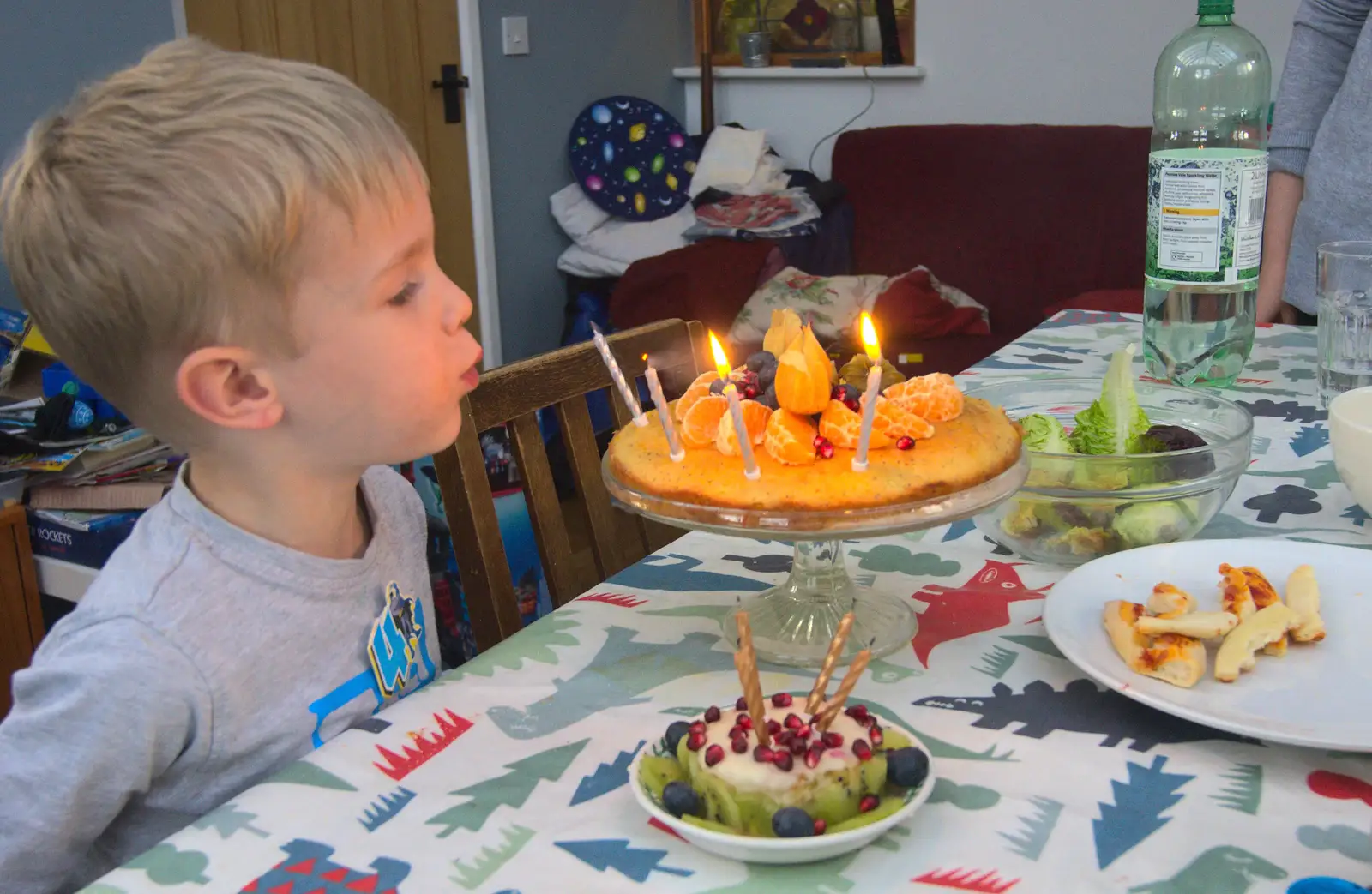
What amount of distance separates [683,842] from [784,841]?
78 mm

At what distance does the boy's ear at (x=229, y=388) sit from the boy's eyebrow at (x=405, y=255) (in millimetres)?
108

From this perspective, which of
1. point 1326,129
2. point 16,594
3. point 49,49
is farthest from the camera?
point 49,49

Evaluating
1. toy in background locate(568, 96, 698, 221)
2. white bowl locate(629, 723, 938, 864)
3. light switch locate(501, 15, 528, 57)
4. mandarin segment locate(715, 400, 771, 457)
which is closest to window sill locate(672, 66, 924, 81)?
toy in background locate(568, 96, 698, 221)

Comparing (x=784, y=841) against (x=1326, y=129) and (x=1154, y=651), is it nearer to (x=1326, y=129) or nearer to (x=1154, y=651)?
(x=1154, y=651)

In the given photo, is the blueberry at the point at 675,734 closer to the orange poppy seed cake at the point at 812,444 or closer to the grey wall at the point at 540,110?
the orange poppy seed cake at the point at 812,444

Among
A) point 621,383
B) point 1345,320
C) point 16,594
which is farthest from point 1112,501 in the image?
point 16,594

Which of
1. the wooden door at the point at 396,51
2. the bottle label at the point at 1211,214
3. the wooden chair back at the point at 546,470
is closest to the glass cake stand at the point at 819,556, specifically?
the wooden chair back at the point at 546,470

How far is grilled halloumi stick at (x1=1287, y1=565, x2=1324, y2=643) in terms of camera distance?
892 millimetres

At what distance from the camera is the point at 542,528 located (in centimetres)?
135

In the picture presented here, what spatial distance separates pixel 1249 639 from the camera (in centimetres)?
85

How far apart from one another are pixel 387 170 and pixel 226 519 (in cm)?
29

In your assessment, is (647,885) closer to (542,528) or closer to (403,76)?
(542,528)

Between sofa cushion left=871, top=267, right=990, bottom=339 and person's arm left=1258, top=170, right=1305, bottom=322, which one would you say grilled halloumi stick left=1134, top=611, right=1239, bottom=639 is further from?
sofa cushion left=871, top=267, right=990, bottom=339

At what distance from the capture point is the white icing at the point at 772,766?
670mm
